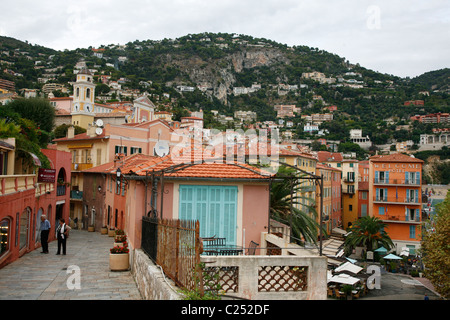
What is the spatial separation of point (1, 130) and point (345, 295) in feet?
73.5

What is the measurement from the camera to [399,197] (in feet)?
157

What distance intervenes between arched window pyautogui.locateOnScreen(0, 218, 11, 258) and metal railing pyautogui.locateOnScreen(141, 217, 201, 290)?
22.4ft

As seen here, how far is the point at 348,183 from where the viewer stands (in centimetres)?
6650

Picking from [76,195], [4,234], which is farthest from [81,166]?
[4,234]

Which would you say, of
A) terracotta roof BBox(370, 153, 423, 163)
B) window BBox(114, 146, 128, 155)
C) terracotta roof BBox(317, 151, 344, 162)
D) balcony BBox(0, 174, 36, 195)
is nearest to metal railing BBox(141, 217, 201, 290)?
balcony BBox(0, 174, 36, 195)

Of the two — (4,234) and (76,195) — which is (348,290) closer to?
(4,234)

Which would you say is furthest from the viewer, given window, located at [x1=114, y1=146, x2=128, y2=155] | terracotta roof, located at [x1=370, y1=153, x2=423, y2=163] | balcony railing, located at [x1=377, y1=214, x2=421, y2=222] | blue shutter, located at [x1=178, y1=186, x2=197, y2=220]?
terracotta roof, located at [x1=370, y1=153, x2=423, y2=163]

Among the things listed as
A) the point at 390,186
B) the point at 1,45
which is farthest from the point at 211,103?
the point at 390,186

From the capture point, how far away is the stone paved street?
9.04 meters

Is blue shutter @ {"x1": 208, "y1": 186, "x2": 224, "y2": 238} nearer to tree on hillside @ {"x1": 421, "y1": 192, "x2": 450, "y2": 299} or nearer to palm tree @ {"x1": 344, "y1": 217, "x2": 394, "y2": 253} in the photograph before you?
tree on hillside @ {"x1": 421, "y1": 192, "x2": 450, "y2": 299}

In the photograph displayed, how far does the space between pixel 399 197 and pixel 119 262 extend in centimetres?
4422

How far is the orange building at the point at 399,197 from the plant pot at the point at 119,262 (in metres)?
40.7

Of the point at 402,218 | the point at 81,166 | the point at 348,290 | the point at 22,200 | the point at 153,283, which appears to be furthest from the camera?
the point at 402,218

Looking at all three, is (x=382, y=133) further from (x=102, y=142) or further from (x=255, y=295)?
(x=255, y=295)
